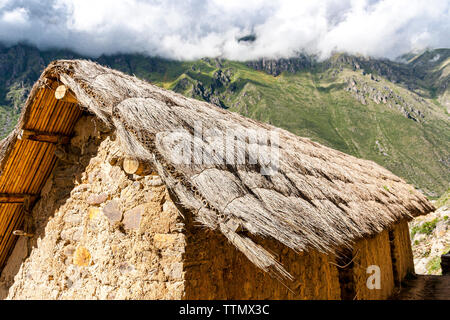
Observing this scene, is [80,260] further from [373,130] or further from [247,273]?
[373,130]

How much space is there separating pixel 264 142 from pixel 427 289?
6.33 m

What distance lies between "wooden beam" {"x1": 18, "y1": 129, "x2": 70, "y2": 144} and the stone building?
0.01 m

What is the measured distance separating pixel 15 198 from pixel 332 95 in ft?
333

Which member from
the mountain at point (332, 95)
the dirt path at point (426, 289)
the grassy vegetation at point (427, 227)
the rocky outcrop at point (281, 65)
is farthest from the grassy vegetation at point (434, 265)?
the rocky outcrop at point (281, 65)

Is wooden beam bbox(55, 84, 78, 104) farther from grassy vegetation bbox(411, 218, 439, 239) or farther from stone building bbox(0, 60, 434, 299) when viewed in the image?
grassy vegetation bbox(411, 218, 439, 239)

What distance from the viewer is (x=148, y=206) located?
3.33 m

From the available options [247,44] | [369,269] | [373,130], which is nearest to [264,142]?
[369,269]

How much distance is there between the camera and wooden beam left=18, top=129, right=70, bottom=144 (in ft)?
12.9

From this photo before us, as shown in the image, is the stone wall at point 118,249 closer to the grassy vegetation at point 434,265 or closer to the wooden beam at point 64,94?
the wooden beam at point 64,94

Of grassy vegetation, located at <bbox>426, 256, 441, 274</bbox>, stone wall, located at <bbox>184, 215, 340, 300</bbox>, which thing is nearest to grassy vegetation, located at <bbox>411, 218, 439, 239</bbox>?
grassy vegetation, located at <bbox>426, 256, 441, 274</bbox>

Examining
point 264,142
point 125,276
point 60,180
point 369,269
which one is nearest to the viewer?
point 125,276

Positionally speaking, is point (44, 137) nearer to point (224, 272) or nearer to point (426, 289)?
point (224, 272)

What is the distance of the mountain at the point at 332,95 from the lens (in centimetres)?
6456
